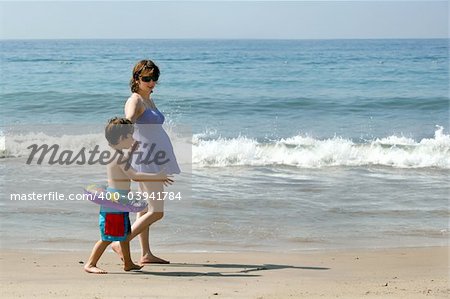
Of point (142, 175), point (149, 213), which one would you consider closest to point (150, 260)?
point (149, 213)

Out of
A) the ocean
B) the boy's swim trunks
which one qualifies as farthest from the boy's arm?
the ocean

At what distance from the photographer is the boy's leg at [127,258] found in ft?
18.4

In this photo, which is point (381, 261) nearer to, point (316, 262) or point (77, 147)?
point (316, 262)

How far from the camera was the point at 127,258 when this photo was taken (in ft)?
18.5

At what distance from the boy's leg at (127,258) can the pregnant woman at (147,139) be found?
105mm

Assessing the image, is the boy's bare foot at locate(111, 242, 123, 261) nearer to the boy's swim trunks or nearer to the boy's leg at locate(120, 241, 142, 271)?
the boy's leg at locate(120, 241, 142, 271)

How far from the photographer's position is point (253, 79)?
30.3 m

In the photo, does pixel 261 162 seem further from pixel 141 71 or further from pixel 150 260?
pixel 141 71

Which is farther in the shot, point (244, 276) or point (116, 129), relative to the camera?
point (244, 276)

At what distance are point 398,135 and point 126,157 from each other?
40.8ft

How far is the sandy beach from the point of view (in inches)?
193

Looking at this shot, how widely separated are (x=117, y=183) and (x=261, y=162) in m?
7.18

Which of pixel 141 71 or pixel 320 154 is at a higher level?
pixel 320 154

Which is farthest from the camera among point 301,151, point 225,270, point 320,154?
point 301,151
